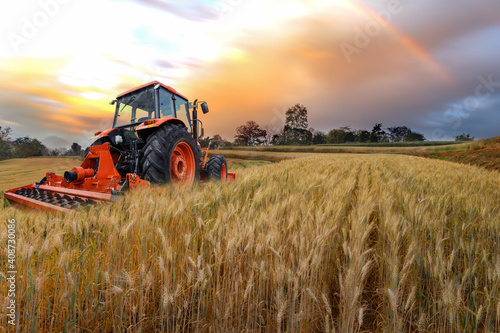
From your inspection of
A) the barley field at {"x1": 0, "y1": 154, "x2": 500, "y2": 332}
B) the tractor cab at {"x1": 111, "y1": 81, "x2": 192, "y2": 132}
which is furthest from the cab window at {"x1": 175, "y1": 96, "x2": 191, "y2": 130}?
the barley field at {"x1": 0, "y1": 154, "x2": 500, "y2": 332}

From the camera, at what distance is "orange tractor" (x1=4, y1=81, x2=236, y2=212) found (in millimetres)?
3406

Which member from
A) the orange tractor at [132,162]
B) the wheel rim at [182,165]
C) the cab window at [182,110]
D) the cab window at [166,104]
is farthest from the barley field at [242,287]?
the cab window at [182,110]

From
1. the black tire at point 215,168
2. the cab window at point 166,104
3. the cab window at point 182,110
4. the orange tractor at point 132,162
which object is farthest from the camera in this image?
the cab window at point 182,110

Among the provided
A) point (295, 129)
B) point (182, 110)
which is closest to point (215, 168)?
point (182, 110)

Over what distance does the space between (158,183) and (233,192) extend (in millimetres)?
1533

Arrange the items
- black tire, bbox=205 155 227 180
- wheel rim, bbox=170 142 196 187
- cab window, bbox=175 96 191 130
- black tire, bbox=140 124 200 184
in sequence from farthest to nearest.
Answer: cab window, bbox=175 96 191 130, black tire, bbox=205 155 227 180, wheel rim, bbox=170 142 196 187, black tire, bbox=140 124 200 184

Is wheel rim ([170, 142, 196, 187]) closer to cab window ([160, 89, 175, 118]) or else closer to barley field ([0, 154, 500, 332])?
cab window ([160, 89, 175, 118])

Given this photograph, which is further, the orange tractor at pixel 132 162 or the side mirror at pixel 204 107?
the side mirror at pixel 204 107

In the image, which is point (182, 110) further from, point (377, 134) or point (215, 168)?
point (377, 134)

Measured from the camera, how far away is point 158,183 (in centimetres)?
386

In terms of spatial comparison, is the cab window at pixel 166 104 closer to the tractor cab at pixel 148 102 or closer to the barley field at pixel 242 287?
the tractor cab at pixel 148 102

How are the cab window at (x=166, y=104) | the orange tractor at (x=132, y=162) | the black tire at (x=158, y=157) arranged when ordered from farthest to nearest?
the cab window at (x=166, y=104), the black tire at (x=158, y=157), the orange tractor at (x=132, y=162)

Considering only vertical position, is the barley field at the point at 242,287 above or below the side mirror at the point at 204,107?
below

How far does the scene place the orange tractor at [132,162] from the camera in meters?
3.41
